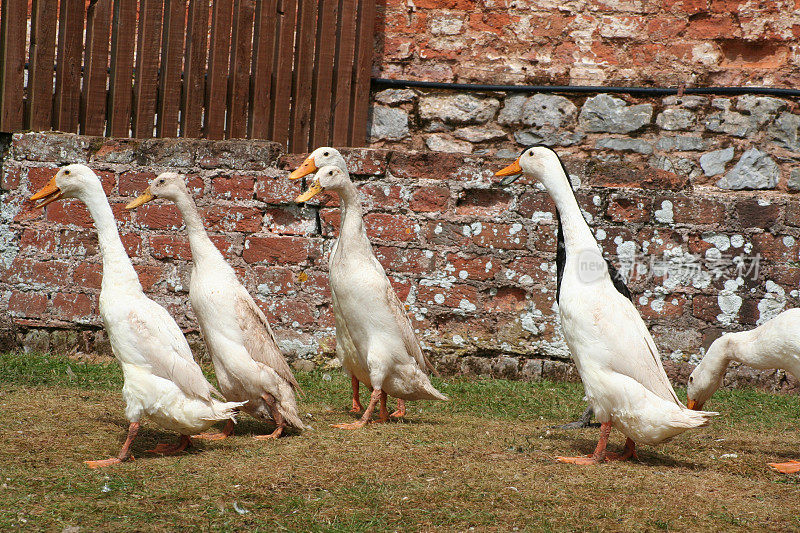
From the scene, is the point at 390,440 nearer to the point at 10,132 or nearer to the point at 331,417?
the point at 331,417

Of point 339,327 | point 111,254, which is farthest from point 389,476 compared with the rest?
point 111,254

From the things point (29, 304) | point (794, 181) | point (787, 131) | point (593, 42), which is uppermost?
point (593, 42)

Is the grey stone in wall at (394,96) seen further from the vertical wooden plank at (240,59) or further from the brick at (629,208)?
the brick at (629,208)

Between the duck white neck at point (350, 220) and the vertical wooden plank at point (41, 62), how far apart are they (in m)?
2.92

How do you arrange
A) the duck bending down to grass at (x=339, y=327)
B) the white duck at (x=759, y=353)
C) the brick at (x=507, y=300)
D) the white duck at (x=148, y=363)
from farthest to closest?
the brick at (x=507, y=300)
the duck bending down to grass at (x=339, y=327)
the white duck at (x=759, y=353)
the white duck at (x=148, y=363)

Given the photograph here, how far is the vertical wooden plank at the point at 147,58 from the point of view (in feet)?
20.5

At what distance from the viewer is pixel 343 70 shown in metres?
6.52

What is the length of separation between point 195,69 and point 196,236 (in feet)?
7.46

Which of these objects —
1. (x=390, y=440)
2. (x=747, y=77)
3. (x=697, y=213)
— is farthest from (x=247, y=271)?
(x=747, y=77)

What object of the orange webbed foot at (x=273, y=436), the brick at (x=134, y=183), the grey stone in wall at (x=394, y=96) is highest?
the grey stone in wall at (x=394, y=96)

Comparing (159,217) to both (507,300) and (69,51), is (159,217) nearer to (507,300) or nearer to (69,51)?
(69,51)

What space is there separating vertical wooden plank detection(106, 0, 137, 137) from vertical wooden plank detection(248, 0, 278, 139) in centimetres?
97

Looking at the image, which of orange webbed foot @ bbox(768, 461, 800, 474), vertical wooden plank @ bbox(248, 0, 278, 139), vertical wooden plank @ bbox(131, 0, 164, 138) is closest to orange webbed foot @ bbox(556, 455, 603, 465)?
orange webbed foot @ bbox(768, 461, 800, 474)

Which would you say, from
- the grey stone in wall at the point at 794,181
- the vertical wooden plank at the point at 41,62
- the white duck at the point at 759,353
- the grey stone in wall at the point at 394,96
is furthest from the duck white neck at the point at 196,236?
the grey stone in wall at the point at 794,181
